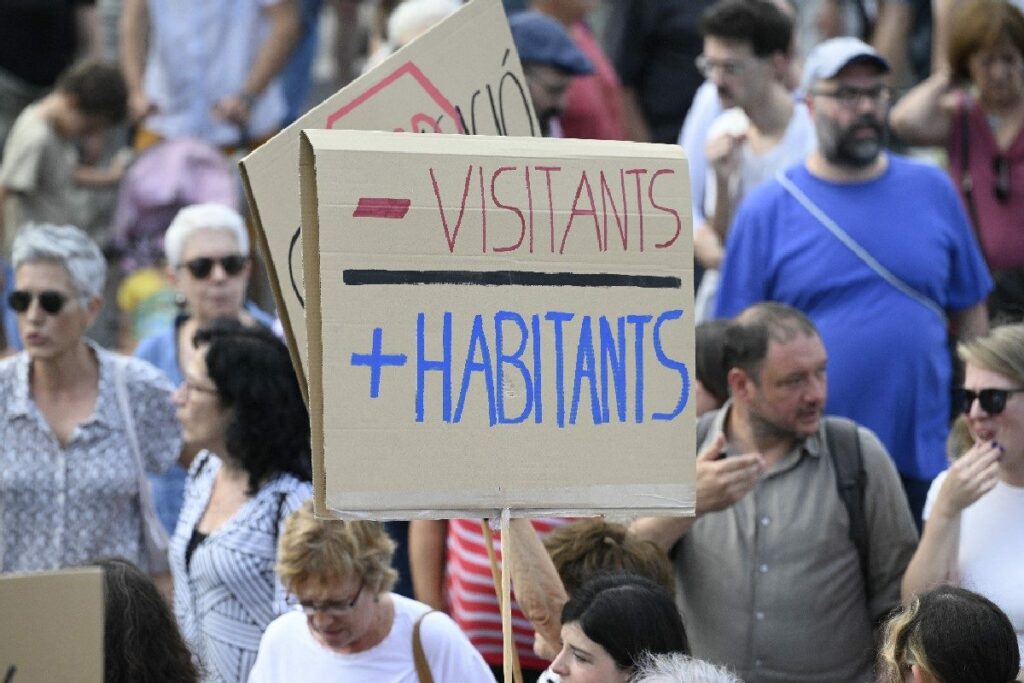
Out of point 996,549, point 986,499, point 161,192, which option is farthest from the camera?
point 161,192

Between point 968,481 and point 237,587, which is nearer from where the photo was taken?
point 968,481

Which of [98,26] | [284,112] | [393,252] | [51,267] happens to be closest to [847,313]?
[51,267]

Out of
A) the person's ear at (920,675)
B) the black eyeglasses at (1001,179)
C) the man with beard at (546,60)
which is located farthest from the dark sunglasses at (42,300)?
the black eyeglasses at (1001,179)

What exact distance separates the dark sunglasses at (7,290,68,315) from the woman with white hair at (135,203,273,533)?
2.60 ft

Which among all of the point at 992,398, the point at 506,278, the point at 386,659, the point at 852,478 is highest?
the point at 506,278

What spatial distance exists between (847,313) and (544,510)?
2.72 metres

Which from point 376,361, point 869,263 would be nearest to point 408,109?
point 376,361

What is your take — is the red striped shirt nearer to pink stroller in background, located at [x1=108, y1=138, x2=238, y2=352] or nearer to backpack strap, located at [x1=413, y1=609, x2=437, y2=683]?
backpack strap, located at [x1=413, y1=609, x2=437, y2=683]

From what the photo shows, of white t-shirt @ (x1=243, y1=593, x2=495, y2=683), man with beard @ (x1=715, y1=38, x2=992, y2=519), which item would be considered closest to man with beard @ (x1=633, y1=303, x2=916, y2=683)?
white t-shirt @ (x1=243, y1=593, x2=495, y2=683)

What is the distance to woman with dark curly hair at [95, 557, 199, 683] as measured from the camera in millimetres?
3713

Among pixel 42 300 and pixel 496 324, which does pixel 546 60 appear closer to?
pixel 42 300

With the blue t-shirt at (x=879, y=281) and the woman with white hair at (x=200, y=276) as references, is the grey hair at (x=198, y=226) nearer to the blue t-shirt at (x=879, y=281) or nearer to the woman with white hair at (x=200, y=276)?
the woman with white hair at (x=200, y=276)

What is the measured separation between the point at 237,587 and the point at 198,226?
6.62 feet

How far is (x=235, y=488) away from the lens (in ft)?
17.4
